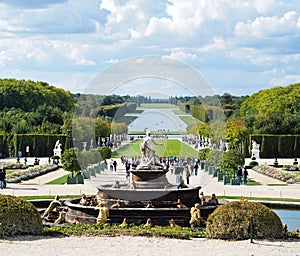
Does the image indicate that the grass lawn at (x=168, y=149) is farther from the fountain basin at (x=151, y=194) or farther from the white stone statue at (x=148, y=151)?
the fountain basin at (x=151, y=194)

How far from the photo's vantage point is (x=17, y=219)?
60.9 ft

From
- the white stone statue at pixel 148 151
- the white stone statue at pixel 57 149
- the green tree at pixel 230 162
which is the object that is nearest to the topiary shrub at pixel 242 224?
the white stone statue at pixel 148 151

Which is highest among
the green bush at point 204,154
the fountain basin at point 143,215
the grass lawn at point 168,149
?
the grass lawn at point 168,149

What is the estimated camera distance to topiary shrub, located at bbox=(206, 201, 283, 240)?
18.5m

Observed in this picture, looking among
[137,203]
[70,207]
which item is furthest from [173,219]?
A: [70,207]

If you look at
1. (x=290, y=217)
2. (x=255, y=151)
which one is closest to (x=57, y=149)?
(x=255, y=151)

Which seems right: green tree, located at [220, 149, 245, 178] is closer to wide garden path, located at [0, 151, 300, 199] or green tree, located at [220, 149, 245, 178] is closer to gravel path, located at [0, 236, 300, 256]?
wide garden path, located at [0, 151, 300, 199]

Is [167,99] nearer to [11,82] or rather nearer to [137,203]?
[137,203]

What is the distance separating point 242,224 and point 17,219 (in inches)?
219

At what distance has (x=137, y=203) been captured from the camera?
2312 cm

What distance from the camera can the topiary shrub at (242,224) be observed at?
18.5 meters

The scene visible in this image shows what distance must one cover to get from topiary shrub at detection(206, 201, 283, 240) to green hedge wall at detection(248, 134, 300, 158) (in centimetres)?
5350

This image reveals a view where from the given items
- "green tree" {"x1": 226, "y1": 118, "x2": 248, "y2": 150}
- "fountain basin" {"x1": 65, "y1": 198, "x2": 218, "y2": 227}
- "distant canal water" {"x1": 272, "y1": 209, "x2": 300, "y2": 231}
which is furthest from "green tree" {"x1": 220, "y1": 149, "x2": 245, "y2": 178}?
"green tree" {"x1": 226, "y1": 118, "x2": 248, "y2": 150}

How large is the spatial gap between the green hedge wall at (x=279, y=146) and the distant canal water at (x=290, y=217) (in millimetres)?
43826
